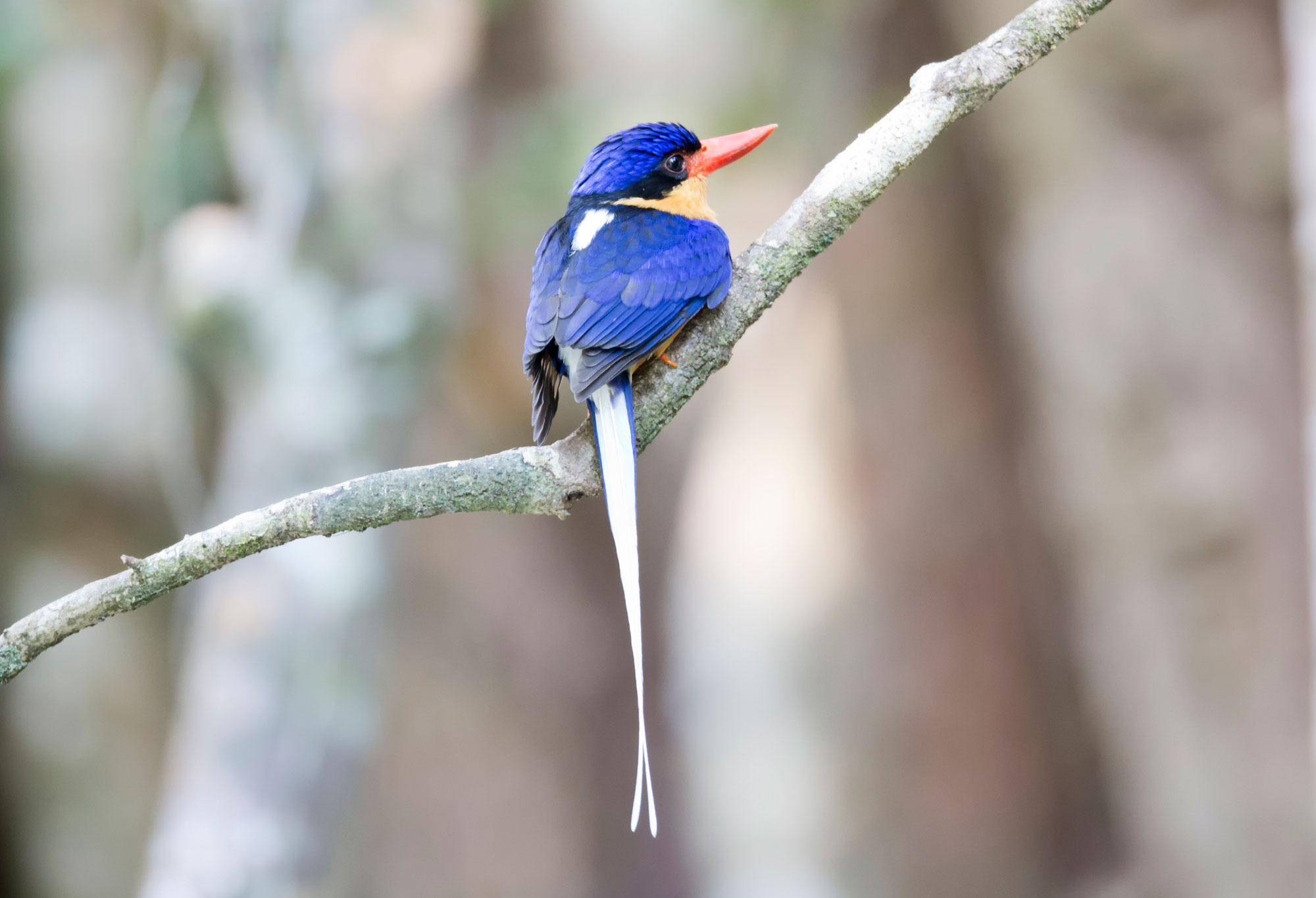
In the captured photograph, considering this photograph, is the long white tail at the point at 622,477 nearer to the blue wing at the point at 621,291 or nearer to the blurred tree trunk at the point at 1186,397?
the blue wing at the point at 621,291

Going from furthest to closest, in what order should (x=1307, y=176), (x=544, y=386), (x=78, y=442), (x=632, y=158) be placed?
(x=78, y=442), (x=1307, y=176), (x=632, y=158), (x=544, y=386)

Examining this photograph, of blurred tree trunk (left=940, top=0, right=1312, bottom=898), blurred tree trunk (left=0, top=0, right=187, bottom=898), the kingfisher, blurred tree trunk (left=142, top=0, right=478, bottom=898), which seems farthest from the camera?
blurred tree trunk (left=0, top=0, right=187, bottom=898)

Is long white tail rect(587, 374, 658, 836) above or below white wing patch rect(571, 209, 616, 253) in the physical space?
below

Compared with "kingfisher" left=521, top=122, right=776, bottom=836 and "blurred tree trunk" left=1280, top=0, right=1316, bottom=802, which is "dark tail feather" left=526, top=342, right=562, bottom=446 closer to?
"kingfisher" left=521, top=122, right=776, bottom=836

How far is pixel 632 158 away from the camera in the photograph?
185 centimetres

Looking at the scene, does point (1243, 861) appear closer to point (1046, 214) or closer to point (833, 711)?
point (833, 711)

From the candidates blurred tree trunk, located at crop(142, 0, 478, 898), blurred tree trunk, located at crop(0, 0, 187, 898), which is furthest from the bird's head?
blurred tree trunk, located at crop(0, 0, 187, 898)

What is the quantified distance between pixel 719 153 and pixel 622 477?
80 cm

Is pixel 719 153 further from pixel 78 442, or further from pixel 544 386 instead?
pixel 78 442

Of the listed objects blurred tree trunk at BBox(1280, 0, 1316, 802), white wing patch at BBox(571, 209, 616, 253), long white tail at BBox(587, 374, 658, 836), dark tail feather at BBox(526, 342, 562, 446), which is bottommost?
long white tail at BBox(587, 374, 658, 836)

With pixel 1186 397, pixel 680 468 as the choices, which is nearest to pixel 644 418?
pixel 1186 397

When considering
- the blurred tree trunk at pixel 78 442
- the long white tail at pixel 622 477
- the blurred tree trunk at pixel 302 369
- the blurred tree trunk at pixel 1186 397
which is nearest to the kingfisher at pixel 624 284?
the long white tail at pixel 622 477

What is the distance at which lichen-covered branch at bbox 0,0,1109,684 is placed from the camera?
3.93 feet

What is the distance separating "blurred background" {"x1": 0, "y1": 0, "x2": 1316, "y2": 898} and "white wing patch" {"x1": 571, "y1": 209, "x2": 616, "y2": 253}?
193 centimetres
